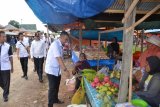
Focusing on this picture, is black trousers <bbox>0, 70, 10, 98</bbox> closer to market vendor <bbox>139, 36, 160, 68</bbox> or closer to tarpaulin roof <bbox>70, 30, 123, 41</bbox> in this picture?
market vendor <bbox>139, 36, 160, 68</bbox>

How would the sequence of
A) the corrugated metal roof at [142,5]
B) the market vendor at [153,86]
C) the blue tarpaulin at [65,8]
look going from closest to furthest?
the market vendor at [153,86], the blue tarpaulin at [65,8], the corrugated metal roof at [142,5]

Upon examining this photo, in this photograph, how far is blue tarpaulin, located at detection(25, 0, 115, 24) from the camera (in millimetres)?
3975

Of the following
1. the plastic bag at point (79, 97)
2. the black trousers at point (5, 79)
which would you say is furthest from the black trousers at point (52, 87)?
the black trousers at point (5, 79)

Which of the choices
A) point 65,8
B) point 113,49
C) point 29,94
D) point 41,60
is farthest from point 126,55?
point 113,49

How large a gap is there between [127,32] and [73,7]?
109 centimetres

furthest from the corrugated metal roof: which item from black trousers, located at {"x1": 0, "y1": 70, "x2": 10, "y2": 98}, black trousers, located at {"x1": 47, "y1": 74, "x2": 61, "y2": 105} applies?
black trousers, located at {"x1": 0, "y1": 70, "x2": 10, "y2": 98}

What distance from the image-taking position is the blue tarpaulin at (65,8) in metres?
3.97

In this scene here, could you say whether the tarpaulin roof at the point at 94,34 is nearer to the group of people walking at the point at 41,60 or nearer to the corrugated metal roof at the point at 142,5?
the group of people walking at the point at 41,60

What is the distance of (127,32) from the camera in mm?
3416

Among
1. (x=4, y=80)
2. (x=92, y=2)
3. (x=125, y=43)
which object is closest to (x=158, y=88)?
(x=125, y=43)

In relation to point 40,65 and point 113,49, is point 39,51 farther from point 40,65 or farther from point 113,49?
point 113,49

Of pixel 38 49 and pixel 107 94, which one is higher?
pixel 38 49

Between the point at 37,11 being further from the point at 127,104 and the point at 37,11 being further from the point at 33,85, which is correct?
the point at 33,85

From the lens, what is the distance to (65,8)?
4340 mm
